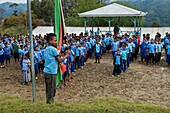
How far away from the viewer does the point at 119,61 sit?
43.4 feet

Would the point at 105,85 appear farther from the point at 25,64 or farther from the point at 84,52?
the point at 84,52

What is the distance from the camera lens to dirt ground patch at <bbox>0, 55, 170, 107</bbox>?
10.1 metres

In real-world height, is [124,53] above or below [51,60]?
below

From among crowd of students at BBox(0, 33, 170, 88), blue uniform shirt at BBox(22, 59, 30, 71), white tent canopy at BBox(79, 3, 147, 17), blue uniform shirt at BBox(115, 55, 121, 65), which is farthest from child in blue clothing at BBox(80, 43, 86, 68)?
white tent canopy at BBox(79, 3, 147, 17)

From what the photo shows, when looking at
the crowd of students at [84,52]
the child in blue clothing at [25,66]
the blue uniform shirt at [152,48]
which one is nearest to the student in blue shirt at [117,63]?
the crowd of students at [84,52]

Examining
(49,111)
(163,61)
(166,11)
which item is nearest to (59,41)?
(49,111)

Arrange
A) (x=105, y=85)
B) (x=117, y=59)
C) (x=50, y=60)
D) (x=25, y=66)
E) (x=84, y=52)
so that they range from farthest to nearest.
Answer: (x=84, y=52), (x=117, y=59), (x=25, y=66), (x=105, y=85), (x=50, y=60)

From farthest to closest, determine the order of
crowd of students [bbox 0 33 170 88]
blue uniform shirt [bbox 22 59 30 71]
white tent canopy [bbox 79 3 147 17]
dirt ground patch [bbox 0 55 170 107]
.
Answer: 1. white tent canopy [bbox 79 3 147 17]
2. crowd of students [bbox 0 33 170 88]
3. blue uniform shirt [bbox 22 59 30 71]
4. dirt ground patch [bbox 0 55 170 107]

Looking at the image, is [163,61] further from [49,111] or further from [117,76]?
[49,111]

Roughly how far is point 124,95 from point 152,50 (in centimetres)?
642

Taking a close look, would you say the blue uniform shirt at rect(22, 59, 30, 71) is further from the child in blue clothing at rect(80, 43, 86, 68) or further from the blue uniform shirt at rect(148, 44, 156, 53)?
the blue uniform shirt at rect(148, 44, 156, 53)

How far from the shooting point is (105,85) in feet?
38.8

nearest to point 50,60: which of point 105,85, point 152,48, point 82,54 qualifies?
point 105,85

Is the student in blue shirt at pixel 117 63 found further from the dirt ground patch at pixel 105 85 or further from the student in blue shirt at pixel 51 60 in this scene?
the student in blue shirt at pixel 51 60
